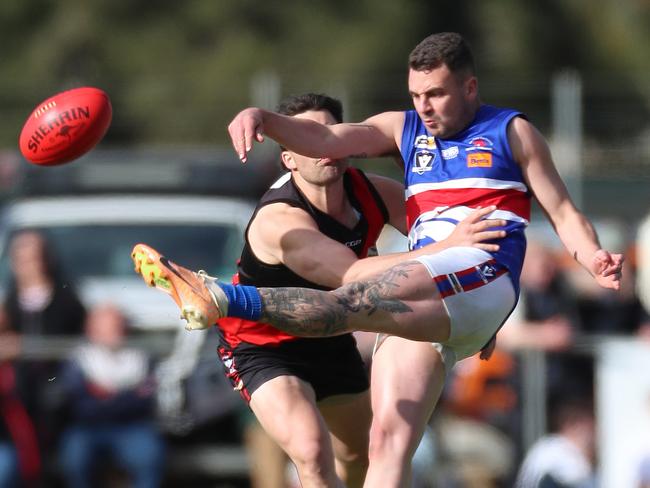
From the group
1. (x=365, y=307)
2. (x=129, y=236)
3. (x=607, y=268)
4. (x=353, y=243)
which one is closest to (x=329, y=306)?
(x=365, y=307)

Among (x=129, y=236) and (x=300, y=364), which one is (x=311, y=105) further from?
(x=129, y=236)

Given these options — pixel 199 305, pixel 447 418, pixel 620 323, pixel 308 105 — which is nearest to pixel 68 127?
pixel 308 105

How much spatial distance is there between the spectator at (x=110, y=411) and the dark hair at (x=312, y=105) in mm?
3710

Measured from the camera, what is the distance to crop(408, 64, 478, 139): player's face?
524cm

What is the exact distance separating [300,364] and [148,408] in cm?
365

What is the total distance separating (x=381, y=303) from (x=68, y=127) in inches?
63.3

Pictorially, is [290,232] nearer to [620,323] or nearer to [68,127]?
[68,127]

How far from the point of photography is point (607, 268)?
16.9ft

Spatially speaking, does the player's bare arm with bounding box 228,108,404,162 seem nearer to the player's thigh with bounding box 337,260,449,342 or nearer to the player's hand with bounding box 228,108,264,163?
the player's hand with bounding box 228,108,264,163

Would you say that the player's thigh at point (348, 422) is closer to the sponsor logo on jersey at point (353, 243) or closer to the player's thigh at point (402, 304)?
the sponsor logo on jersey at point (353, 243)

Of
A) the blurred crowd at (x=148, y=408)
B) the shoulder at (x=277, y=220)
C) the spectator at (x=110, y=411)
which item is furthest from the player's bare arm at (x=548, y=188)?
the spectator at (x=110, y=411)

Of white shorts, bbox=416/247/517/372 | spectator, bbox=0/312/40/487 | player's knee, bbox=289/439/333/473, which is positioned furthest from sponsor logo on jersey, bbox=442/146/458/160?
spectator, bbox=0/312/40/487

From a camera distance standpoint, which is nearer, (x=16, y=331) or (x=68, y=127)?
(x=68, y=127)

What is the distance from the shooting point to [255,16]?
25.3m
